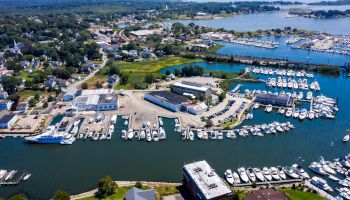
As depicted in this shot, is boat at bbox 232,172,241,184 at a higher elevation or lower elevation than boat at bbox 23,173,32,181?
higher

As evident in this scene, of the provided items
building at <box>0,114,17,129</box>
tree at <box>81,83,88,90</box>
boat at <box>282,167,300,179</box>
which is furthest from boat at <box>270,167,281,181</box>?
tree at <box>81,83,88,90</box>

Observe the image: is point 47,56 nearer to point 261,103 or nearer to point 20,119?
point 20,119

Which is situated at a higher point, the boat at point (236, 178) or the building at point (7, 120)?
the building at point (7, 120)

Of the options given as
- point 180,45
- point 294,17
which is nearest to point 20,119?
point 180,45

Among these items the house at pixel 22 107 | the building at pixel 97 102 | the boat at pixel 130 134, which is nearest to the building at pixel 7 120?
the house at pixel 22 107

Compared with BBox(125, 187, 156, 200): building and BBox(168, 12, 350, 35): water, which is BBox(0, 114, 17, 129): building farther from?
BBox(168, 12, 350, 35): water

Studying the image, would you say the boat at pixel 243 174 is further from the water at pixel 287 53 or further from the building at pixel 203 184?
the water at pixel 287 53
